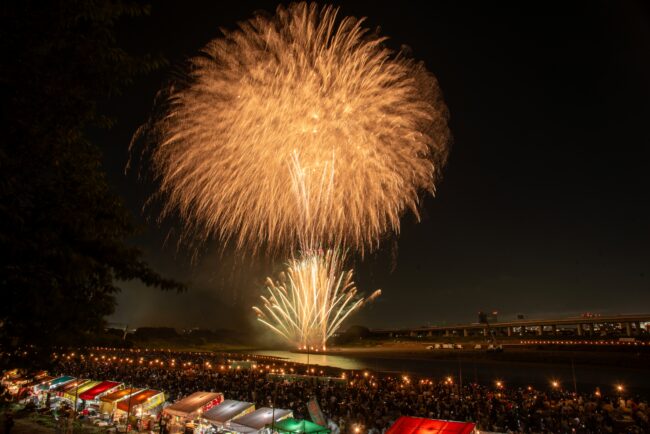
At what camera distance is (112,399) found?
20641 millimetres

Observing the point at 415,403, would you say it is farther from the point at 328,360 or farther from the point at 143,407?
the point at 328,360

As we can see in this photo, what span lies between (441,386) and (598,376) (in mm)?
28998

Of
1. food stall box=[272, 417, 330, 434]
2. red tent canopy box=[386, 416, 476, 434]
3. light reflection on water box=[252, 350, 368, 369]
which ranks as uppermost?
red tent canopy box=[386, 416, 476, 434]

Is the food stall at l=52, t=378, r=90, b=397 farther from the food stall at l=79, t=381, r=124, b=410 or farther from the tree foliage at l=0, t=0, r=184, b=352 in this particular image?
the tree foliage at l=0, t=0, r=184, b=352

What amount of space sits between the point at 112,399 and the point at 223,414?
23.8 feet

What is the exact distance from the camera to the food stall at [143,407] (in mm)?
18831

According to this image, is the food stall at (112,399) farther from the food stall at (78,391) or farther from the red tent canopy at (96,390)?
the food stall at (78,391)

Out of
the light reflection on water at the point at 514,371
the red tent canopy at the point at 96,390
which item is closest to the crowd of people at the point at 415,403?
the red tent canopy at the point at 96,390

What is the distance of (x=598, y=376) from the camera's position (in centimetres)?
4550

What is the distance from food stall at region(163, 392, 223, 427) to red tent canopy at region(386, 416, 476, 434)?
9073 millimetres

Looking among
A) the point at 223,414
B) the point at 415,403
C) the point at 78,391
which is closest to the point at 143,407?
the point at 223,414

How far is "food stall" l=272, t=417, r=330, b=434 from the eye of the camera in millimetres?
14742


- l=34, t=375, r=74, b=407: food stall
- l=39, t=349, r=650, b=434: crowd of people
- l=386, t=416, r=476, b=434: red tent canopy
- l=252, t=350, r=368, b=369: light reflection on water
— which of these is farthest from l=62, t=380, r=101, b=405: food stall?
l=252, t=350, r=368, b=369: light reflection on water

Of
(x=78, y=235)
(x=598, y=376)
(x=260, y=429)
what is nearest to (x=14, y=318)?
(x=78, y=235)
